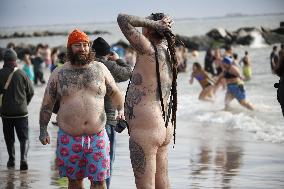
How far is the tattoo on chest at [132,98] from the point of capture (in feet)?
19.9

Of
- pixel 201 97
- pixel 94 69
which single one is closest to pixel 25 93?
pixel 94 69

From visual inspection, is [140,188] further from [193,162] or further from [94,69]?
[193,162]

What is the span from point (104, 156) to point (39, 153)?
18.6 ft

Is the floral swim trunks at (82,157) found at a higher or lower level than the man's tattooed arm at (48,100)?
lower

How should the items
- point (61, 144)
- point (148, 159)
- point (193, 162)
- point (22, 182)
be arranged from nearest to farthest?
point (148, 159) → point (61, 144) → point (22, 182) → point (193, 162)

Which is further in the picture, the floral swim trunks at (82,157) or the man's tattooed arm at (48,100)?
the man's tattooed arm at (48,100)

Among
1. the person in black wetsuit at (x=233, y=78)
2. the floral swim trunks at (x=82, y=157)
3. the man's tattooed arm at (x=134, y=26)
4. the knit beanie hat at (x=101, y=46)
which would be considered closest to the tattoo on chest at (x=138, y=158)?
the floral swim trunks at (x=82, y=157)

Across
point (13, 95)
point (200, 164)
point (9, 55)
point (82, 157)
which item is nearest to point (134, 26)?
point (82, 157)

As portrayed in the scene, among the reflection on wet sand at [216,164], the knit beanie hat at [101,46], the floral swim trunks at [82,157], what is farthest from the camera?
the reflection on wet sand at [216,164]

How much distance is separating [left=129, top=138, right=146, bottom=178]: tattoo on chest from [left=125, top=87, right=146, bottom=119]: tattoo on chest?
222 millimetres

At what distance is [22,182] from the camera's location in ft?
30.6

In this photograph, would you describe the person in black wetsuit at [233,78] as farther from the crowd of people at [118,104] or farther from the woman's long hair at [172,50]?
the woman's long hair at [172,50]

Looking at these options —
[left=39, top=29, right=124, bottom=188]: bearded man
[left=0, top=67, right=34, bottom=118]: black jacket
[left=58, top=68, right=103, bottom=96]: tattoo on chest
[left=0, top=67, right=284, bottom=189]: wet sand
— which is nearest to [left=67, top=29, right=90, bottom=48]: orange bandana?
[left=39, top=29, right=124, bottom=188]: bearded man

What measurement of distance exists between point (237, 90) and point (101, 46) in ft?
40.4
